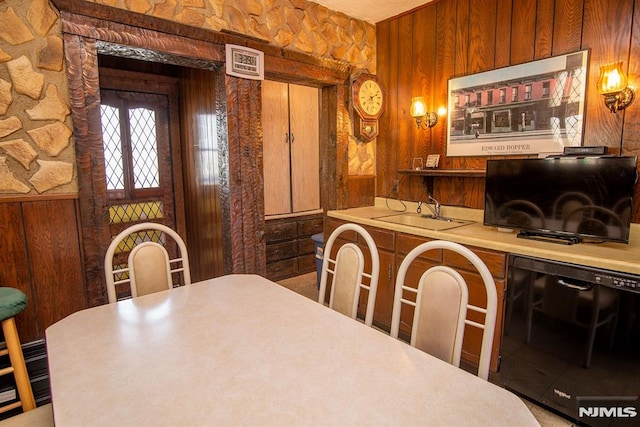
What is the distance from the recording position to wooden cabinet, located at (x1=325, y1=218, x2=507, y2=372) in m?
2.14

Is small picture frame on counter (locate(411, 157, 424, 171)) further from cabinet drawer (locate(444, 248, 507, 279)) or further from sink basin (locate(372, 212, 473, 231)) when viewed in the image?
cabinet drawer (locate(444, 248, 507, 279))

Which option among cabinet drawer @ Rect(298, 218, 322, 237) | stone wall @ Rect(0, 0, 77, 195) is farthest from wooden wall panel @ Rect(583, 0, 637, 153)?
stone wall @ Rect(0, 0, 77, 195)

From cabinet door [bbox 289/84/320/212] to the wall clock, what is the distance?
3.11 feet

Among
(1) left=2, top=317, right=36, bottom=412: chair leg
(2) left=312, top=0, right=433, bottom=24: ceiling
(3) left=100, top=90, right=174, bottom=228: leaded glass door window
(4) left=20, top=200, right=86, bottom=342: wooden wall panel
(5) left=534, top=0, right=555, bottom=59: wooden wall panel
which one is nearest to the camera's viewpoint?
(1) left=2, top=317, right=36, bottom=412: chair leg

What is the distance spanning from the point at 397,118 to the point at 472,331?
2.06 m

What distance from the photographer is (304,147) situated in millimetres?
4301

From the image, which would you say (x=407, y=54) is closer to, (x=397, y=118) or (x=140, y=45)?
(x=397, y=118)

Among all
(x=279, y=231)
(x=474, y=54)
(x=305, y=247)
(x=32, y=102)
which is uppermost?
(x=474, y=54)

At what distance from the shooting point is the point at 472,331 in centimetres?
231

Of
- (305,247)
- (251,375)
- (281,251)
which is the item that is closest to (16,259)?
(251,375)

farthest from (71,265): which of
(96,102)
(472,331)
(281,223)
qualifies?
(472,331)

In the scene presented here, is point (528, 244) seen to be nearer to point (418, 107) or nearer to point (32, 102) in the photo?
point (418, 107)

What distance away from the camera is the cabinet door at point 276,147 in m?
3.94

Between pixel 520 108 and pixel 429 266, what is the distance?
4.31 feet
